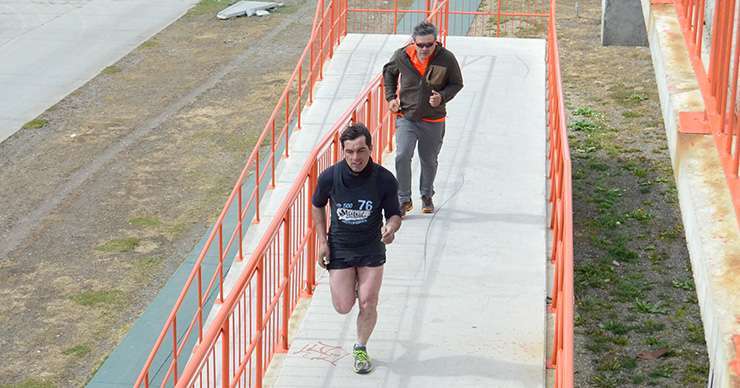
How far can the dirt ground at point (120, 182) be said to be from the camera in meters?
13.5

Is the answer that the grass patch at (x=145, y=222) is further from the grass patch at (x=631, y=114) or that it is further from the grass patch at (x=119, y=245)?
the grass patch at (x=631, y=114)

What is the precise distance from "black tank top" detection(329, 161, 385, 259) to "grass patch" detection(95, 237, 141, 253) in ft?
28.6

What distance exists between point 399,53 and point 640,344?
4051 millimetres

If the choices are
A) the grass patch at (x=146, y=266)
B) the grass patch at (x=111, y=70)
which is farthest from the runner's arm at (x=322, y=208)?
the grass patch at (x=111, y=70)

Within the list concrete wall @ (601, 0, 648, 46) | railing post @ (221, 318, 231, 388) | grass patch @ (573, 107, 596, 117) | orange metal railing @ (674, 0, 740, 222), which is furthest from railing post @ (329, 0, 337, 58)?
railing post @ (221, 318, 231, 388)

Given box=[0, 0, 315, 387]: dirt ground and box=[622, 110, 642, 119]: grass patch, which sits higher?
box=[622, 110, 642, 119]: grass patch

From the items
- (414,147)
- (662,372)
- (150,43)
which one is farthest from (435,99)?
(150,43)

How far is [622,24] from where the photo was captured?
24.3 m

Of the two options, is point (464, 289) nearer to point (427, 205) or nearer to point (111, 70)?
point (427, 205)

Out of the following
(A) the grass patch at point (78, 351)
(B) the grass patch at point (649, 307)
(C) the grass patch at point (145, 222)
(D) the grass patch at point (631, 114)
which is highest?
(D) the grass patch at point (631, 114)

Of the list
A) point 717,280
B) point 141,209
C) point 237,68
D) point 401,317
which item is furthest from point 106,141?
point 717,280

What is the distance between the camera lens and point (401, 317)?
863 centimetres

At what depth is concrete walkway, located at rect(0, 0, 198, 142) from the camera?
2267 cm

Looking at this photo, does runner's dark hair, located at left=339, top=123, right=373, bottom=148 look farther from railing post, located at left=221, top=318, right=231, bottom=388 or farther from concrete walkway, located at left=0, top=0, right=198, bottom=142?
concrete walkway, located at left=0, top=0, right=198, bottom=142
